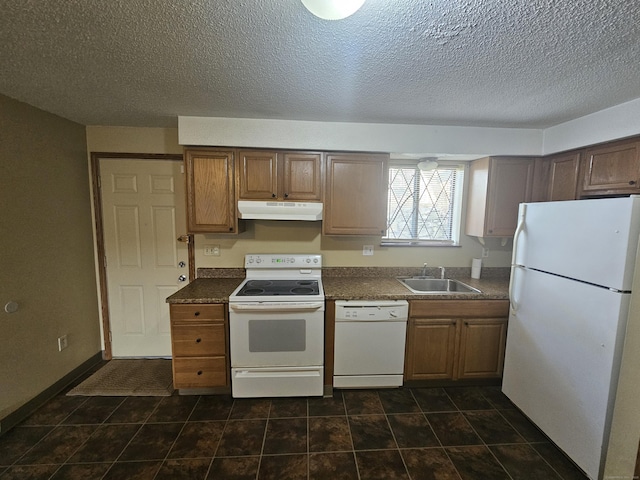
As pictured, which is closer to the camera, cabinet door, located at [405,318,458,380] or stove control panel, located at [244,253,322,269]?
cabinet door, located at [405,318,458,380]

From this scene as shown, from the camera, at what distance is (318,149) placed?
96.4 inches

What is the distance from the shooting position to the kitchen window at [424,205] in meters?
2.96

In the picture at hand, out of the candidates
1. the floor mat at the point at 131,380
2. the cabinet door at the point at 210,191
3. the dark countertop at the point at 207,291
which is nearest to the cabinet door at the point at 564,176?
the cabinet door at the point at 210,191

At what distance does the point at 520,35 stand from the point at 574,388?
202cm

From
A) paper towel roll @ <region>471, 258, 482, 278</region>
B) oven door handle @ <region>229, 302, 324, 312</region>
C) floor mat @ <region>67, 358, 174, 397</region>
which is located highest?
paper towel roll @ <region>471, 258, 482, 278</region>

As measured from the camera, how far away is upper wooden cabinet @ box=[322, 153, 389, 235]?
98.6 inches

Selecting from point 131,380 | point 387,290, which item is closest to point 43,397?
point 131,380

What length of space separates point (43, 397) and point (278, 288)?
2072mm

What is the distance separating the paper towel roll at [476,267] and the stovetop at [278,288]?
5.48ft

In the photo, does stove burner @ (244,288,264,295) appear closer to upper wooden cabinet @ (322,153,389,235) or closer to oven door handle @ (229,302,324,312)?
Result: oven door handle @ (229,302,324,312)

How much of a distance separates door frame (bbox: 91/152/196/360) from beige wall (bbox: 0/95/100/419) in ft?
0.23

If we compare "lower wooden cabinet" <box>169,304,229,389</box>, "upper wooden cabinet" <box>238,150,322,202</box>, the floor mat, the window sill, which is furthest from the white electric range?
the window sill

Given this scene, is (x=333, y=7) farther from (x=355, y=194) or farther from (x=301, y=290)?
(x=301, y=290)

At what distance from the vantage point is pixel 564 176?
237cm
